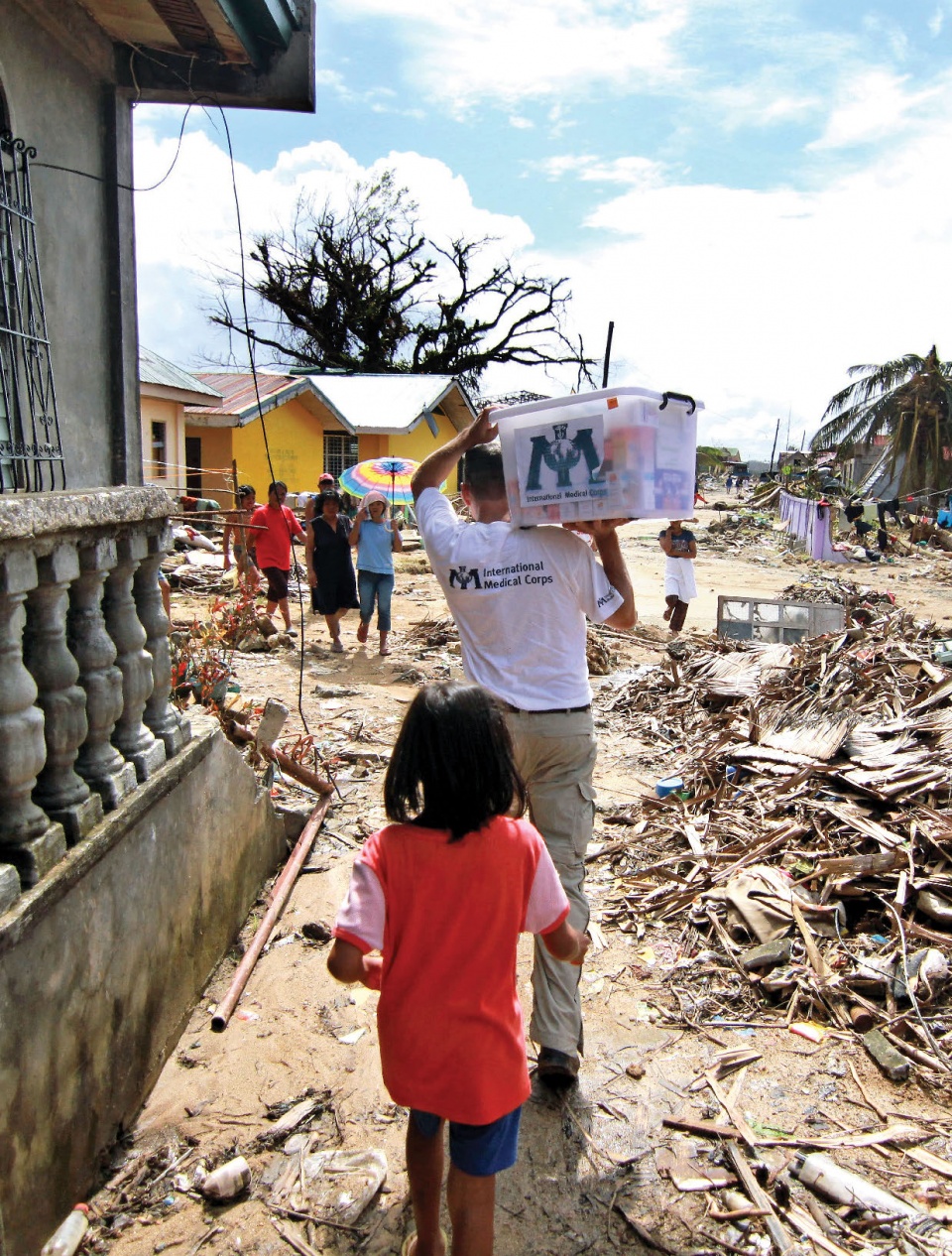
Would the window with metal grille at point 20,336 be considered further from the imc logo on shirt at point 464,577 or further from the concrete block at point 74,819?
the imc logo on shirt at point 464,577

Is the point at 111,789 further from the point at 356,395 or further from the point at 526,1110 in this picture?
the point at 356,395

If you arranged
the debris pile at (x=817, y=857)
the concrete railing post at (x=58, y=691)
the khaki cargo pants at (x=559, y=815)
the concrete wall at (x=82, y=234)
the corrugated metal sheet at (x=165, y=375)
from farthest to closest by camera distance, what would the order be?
the corrugated metal sheet at (x=165, y=375) < the concrete wall at (x=82, y=234) < the debris pile at (x=817, y=857) < the khaki cargo pants at (x=559, y=815) < the concrete railing post at (x=58, y=691)

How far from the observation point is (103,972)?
8.35 feet

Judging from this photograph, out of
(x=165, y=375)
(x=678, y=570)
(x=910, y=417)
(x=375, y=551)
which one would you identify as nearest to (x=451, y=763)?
(x=375, y=551)

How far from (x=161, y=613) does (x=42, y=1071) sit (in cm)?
150

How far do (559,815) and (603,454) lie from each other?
115cm

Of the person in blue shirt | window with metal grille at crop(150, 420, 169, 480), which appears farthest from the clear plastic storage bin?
window with metal grille at crop(150, 420, 169, 480)

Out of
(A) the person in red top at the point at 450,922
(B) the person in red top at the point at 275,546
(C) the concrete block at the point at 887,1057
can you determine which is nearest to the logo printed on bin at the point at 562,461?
(A) the person in red top at the point at 450,922

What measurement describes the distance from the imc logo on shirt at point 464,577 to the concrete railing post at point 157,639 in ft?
3.29

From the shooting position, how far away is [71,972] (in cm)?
235

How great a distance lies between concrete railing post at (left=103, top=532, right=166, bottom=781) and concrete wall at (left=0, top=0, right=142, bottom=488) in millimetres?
2307

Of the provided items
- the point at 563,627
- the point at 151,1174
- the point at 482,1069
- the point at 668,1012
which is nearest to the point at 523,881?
the point at 482,1069

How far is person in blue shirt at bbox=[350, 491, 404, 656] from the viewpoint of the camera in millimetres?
9320

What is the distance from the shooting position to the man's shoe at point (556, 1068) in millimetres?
2863
